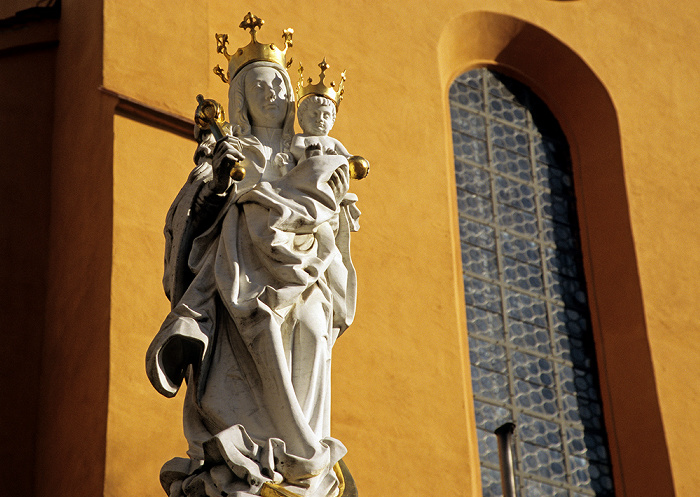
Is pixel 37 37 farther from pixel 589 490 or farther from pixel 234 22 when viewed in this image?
pixel 589 490

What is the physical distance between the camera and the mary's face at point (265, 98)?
6043mm

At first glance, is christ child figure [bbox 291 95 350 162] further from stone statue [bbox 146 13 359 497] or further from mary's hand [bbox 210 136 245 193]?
mary's hand [bbox 210 136 245 193]

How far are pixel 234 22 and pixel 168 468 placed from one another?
4382 mm

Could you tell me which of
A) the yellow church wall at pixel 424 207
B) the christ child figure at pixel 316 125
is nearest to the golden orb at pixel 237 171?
the christ child figure at pixel 316 125

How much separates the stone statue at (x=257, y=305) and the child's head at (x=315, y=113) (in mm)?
95

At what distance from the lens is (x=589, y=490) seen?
9594 mm

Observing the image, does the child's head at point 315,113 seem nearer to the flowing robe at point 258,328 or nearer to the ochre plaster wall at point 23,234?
the flowing robe at point 258,328

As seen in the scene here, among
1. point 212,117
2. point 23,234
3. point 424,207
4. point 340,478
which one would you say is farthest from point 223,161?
point 424,207

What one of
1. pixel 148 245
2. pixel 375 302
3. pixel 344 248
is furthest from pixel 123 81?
pixel 344 248

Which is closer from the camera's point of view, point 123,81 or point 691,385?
point 123,81

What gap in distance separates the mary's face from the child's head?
0.32 ft

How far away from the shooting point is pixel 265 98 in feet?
19.8

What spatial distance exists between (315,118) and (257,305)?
3.07 feet

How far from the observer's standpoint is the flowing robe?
5.12 metres
